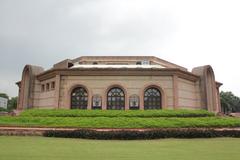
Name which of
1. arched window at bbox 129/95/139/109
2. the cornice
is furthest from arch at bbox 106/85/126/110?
the cornice

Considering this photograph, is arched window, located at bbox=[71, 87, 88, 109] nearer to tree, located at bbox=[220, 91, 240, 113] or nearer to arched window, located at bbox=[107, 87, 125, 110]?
arched window, located at bbox=[107, 87, 125, 110]

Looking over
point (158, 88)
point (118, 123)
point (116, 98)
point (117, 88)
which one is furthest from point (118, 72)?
point (118, 123)

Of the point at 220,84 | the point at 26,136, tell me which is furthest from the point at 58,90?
the point at 220,84

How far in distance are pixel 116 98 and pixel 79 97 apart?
4116mm

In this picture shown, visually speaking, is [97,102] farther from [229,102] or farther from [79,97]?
[229,102]

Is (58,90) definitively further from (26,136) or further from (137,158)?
(137,158)

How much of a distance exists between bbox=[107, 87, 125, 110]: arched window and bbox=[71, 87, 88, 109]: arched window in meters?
2.56

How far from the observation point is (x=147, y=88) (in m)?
28.2

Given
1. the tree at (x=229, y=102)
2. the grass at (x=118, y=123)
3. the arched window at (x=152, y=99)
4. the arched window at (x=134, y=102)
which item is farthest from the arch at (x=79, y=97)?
the tree at (x=229, y=102)

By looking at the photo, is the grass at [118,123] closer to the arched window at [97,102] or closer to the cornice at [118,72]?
the arched window at [97,102]

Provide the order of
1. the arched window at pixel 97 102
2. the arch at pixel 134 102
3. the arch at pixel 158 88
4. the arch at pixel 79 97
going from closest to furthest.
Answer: the arch at pixel 158 88
the arch at pixel 134 102
the arched window at pixel 97 102
the arch at pixel 79 97

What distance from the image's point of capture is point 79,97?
2859 cm

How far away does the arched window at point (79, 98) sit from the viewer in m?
28.3

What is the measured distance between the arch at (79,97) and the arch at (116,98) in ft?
7.61
